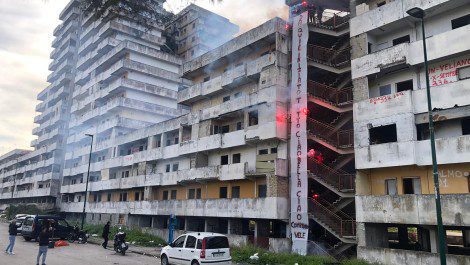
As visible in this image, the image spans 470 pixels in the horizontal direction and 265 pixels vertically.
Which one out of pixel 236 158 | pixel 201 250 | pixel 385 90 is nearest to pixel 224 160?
pixel 236 158

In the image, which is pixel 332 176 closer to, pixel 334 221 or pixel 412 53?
pixel 334 221

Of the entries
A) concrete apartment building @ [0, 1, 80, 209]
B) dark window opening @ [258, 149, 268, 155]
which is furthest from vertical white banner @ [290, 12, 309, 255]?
concrete apartment building @ [0, 1, 80, 209]

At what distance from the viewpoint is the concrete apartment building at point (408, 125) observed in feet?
63.2

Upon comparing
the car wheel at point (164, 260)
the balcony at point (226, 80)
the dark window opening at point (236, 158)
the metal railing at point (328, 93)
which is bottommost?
the car wheel at point (164, 260)

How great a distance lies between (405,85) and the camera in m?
22.8

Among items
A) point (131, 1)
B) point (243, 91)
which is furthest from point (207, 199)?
point (131, 1)

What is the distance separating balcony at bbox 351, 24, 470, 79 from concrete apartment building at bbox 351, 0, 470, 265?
5 cm

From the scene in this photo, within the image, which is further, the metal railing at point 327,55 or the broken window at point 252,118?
the broken window at point 252,118

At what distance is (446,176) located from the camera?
1977 cm

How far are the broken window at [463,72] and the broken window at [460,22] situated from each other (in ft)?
8.50

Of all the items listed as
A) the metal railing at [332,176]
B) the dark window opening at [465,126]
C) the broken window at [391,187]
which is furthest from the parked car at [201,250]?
the dark window opening at [465,126]

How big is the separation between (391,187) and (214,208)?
1389cm

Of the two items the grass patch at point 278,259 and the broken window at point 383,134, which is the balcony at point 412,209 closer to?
the grass patch at point 278,259

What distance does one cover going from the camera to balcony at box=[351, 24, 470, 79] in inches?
774
